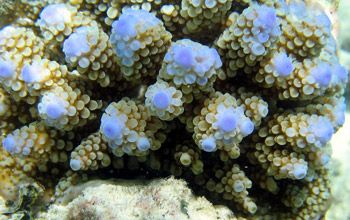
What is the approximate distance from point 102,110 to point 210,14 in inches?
42.8

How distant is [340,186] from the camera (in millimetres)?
3092

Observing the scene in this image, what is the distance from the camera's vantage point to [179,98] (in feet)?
5.51

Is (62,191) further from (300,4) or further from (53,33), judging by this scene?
(300,4)

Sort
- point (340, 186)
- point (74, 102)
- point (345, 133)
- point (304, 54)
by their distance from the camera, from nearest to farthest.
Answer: point (74, 102)
point (304, 54)
point (340, 186)
point (345, 133)

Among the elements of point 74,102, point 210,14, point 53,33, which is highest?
point 210,14

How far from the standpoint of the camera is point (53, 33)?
1.99 metres

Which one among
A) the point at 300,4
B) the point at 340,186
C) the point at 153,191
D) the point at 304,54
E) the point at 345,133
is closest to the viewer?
the point at 153,191

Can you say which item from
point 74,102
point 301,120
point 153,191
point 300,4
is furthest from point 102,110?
point 300,4

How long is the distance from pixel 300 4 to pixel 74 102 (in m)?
2.27

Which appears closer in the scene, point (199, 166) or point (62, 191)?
point (199, 166)

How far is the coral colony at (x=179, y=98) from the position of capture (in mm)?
1713

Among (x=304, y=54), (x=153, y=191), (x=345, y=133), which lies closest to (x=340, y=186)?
(x=345, y=133)

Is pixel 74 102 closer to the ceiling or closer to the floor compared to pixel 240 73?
closer to the floor

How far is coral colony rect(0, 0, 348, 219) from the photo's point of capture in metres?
1.71
